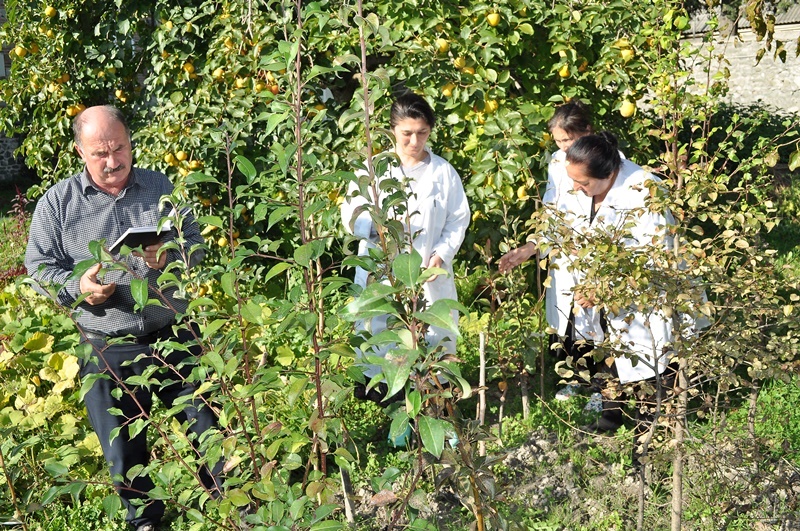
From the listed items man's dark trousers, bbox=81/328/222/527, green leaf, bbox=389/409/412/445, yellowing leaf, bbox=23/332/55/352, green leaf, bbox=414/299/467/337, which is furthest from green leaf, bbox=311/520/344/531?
yellowing leaf, bbox=23/332/55/352

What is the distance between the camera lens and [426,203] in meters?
3.66

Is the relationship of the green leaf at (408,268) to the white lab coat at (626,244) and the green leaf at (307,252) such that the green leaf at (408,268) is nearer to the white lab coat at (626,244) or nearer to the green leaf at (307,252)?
the green leaf at (307,252)

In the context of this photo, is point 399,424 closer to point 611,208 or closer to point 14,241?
point 611,208

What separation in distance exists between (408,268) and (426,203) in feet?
7.41

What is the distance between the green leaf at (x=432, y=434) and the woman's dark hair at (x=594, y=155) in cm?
218

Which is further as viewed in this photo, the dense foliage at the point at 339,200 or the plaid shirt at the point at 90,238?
the plaid shirt at the point at 90,238

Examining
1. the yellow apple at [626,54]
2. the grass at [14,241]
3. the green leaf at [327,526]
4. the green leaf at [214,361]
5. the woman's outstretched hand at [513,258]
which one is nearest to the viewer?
the green leaf at [327,526]

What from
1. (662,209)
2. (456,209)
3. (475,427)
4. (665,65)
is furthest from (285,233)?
(475,427)

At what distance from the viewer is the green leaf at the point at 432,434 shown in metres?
1.46

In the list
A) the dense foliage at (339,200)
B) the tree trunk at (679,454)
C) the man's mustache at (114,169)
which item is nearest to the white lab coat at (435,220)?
the dense foliage at (339,200)

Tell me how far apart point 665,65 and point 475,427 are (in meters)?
2.07

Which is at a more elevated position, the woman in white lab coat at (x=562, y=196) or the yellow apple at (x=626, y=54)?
the yellow apple at (x=626, y=54)

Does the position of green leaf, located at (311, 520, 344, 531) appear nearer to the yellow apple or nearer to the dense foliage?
the dense foliage

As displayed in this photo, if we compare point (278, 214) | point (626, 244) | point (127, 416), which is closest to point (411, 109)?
point (626, 244)
